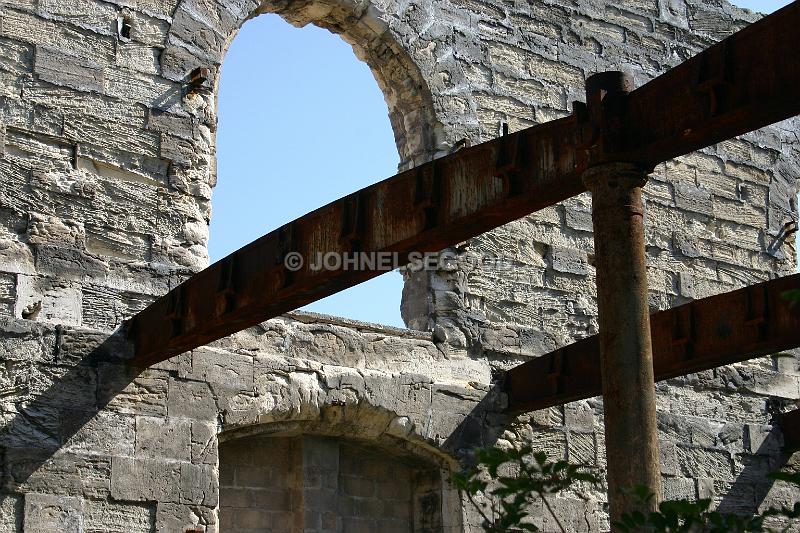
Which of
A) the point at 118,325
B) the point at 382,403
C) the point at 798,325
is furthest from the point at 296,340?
the point at 798,325

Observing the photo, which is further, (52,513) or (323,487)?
(323,487)

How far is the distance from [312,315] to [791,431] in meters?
4.39

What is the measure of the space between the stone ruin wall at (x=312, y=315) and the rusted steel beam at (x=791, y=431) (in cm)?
11

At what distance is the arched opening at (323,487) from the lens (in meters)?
8.37

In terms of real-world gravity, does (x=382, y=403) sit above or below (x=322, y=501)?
above

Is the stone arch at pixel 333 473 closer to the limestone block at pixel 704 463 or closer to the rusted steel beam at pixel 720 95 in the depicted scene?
the limestone block at pixel 704 463

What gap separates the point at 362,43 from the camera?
31.4 feet

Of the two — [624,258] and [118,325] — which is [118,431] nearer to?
[118,325]

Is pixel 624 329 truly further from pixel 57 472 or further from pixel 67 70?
pixel 67 70

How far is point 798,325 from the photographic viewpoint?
756 cm

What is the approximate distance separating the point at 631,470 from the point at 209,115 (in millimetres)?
4322

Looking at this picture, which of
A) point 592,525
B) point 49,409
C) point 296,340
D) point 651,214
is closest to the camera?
point 49,409

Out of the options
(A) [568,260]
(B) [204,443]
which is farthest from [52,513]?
(A) [568,260]

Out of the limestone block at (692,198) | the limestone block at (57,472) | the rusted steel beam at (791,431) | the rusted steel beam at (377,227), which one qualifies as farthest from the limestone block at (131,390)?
the rusted steel beam at (791,431)
